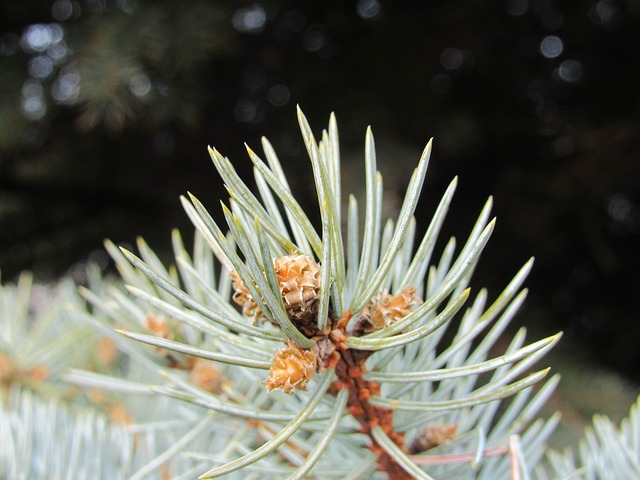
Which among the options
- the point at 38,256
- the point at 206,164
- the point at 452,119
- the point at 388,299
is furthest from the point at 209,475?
the point at 38,256

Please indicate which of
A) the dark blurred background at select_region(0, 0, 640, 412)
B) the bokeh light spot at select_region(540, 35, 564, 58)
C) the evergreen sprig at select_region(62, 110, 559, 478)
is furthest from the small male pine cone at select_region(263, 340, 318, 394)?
the bokeh light spot at select_region(540, 35, 564, 58)

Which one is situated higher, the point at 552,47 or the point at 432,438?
the point at 552,47

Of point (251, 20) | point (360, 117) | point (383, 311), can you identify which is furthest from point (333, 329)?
point (251, 20)

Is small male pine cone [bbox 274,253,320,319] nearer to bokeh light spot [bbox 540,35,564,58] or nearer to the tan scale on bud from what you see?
the tan scale on bud

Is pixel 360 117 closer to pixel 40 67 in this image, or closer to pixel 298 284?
pixel 40 67

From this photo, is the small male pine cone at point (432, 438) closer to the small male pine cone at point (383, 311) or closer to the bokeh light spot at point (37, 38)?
the small male pine cone at point (383, 311)

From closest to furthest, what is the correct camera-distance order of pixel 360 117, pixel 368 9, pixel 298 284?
1. pixel 298 284
2. pixel 360 117
3. pixel 368 9

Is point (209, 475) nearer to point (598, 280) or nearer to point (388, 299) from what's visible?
point (388, 299)
